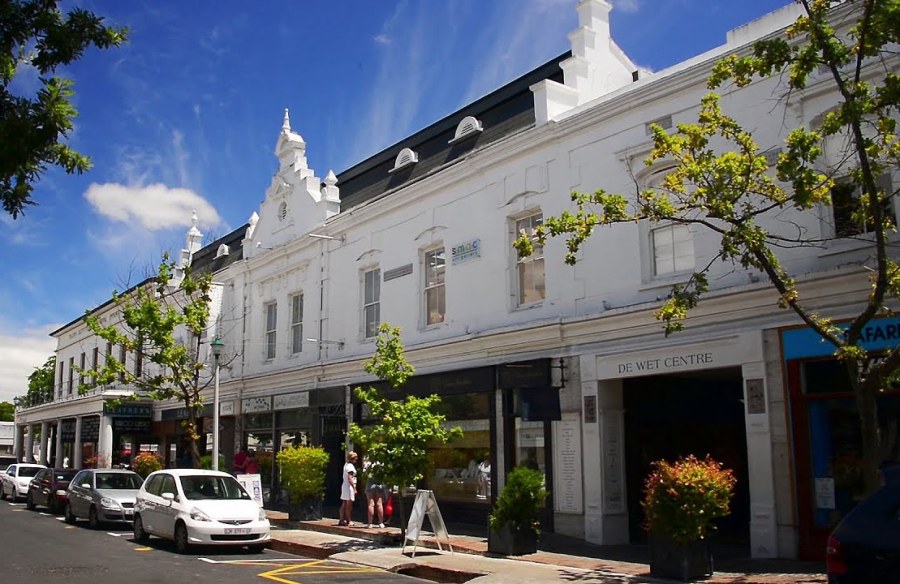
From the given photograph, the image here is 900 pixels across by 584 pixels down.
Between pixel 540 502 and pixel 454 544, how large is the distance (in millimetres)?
2367

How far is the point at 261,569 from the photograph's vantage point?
45.2 feet

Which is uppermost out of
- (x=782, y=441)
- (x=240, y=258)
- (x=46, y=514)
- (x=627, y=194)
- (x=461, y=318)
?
(x=240, y=258)

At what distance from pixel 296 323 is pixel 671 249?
14.1 meters

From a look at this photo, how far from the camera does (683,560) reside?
11773 mm

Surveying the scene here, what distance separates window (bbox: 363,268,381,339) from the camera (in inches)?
902

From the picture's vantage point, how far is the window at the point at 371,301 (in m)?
22.9

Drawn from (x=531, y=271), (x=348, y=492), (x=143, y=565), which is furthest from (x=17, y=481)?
(x=531, y=271)

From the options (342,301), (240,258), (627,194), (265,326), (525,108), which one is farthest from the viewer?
(240,258)

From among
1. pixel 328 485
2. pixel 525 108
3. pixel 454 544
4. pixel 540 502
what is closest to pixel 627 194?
pixel 525 108

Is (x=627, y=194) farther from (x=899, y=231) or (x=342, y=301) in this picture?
(x=342, y=301)

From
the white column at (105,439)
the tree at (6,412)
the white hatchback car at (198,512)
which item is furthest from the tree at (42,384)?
the white hatchback car at (198,512)

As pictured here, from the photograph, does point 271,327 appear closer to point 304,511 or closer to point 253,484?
point 253,484

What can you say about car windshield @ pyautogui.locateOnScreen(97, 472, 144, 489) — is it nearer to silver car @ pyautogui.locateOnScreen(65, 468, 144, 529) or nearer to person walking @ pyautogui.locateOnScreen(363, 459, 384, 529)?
silver car @ pyautogui.locateOnScreen(65, 468, 144, 529)

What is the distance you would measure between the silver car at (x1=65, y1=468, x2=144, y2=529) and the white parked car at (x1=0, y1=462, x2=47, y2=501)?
10537 mm
